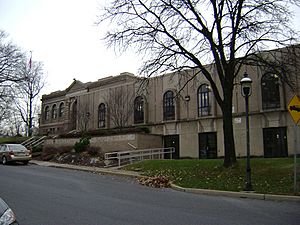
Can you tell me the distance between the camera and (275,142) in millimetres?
27281

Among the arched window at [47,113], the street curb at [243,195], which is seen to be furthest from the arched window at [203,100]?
the arched window at [47,113]

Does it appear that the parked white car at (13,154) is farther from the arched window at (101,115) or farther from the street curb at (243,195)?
the street curb at (243,195)

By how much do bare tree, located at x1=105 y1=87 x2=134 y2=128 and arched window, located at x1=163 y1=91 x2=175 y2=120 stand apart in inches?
182

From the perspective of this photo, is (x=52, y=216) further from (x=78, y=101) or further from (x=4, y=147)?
(x=78, y=101)

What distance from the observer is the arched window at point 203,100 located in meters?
31.4

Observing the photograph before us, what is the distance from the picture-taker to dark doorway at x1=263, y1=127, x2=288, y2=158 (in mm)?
26938

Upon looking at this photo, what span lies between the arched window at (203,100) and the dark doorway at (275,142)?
591 centimetres

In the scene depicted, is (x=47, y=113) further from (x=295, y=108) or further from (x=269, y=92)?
(x=295, y=108)

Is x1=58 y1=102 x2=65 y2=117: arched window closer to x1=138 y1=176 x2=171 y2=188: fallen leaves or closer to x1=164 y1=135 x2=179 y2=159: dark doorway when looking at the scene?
x1=164 y1=135 x2=179 y2=159: dark doorway

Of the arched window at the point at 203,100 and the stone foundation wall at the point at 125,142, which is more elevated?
the arched window at the point at 203,100

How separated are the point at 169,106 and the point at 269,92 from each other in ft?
34.4

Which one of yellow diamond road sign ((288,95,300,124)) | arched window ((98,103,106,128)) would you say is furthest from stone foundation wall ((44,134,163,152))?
yellow diamond road sign ((288,95,300,124))

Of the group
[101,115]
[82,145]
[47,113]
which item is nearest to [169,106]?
[82,145]

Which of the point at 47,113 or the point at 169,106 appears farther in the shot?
the point at 47,113
